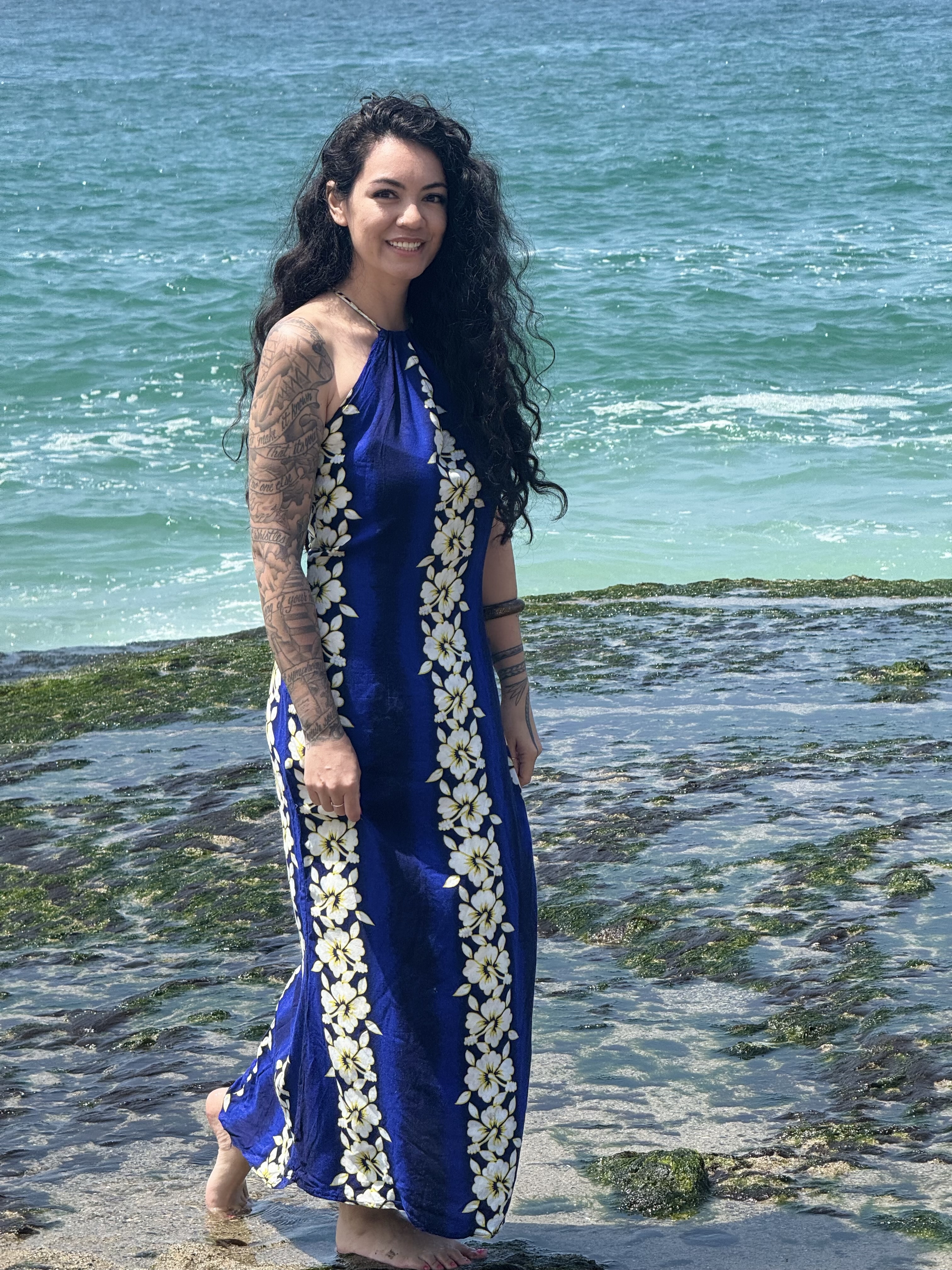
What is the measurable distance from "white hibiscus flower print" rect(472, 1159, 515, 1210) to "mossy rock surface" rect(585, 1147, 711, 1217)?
1.21ft

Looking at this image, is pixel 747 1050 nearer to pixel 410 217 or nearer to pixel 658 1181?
pixel 658 1181

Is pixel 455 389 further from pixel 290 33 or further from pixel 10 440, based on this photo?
pixel 290 33

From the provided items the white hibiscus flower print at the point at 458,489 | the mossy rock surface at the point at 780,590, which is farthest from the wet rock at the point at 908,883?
the mossy rock surface at the point at 780,590

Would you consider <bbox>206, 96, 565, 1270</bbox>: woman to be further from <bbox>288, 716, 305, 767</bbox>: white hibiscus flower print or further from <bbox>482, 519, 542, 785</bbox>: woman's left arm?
<bbox>482, 519, 542, 785</bbox>: woman's left arm

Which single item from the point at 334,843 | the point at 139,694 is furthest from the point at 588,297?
the point at 334,843

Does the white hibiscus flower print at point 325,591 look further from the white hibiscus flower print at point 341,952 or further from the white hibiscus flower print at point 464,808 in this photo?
the white hibiscus flower print at point 341,952

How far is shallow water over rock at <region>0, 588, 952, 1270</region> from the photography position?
3.07 m

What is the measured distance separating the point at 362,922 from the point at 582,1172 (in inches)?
34.9

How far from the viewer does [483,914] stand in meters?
2.76

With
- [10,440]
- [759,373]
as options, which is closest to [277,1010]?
[10,440]

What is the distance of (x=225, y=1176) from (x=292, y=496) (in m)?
1.38

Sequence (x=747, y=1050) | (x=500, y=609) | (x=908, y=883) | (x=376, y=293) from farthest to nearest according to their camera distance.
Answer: (x=908, y=883) < (x=747, y=1050) < (x=500, y=609) < (x=376, y=293)

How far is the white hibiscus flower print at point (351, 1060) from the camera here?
9.00 feet

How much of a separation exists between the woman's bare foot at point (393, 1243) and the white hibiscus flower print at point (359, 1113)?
0.20m
